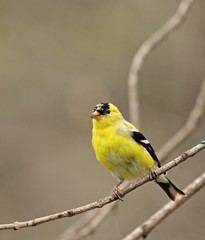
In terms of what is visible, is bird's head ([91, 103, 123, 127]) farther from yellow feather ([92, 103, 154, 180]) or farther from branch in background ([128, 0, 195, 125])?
branch in background ([128, 0, 195, 125])

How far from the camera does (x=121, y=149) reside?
159 inches

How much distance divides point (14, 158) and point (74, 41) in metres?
2.65

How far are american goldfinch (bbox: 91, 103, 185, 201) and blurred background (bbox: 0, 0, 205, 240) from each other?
8.22 ft

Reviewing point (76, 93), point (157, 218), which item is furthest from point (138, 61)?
point (76, 93)

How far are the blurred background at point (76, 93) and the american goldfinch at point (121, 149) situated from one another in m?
2.51

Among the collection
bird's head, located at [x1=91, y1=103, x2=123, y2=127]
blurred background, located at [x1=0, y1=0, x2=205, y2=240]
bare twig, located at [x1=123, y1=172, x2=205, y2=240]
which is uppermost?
blurred background, located at [x1=0, y1=0, x2=205, y2=240]

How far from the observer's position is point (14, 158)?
7.89 meters

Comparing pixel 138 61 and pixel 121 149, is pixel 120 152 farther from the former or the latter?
pixel 138 61

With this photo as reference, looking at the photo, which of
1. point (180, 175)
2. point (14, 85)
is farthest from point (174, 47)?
point (14, 85)

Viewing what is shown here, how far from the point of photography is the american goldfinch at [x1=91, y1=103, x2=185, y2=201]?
13.3 feet

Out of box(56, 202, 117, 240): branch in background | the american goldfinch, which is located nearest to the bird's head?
the american goldfinch

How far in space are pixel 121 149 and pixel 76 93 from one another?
3.95 metres

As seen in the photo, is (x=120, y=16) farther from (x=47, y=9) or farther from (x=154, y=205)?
(x=154, y=205)

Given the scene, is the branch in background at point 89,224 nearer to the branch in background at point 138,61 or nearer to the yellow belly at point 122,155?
the yellow belly at point 122,155
